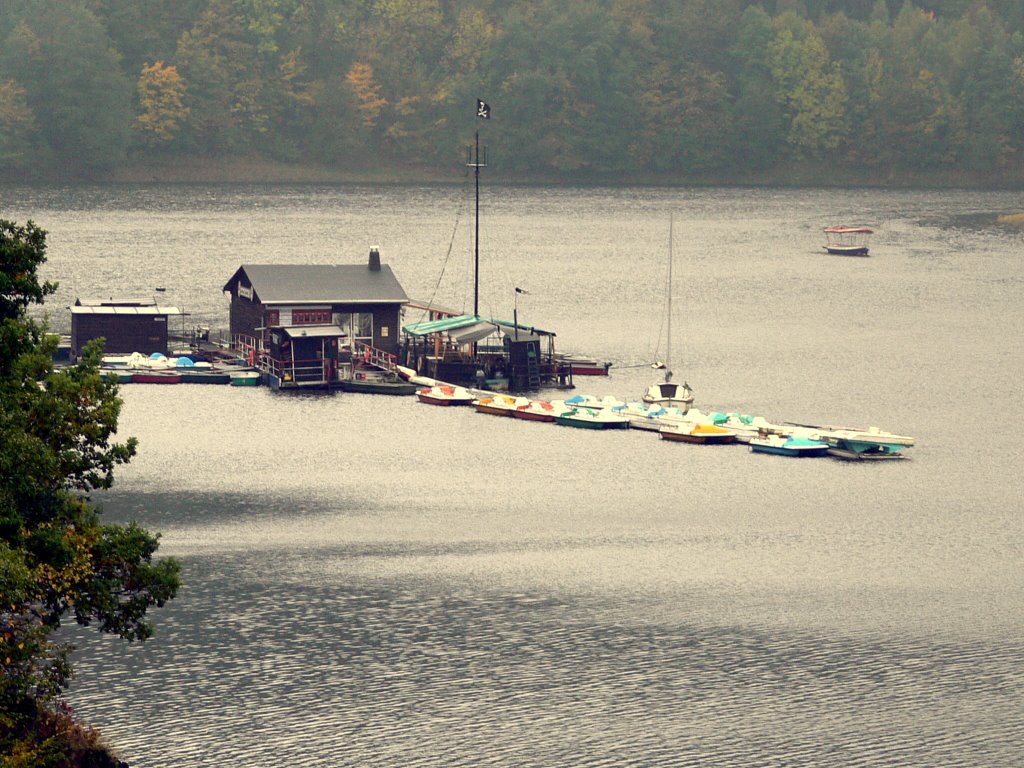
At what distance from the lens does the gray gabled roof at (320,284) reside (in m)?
113

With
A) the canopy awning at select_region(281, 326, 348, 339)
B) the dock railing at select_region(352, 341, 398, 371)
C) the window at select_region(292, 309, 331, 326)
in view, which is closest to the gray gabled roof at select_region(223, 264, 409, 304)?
the window at select_region(292, 309, 331, 326)

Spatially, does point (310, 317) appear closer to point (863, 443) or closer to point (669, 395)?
point (669, 395)

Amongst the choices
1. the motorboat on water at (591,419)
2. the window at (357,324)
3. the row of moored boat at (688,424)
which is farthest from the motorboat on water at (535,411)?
the window at (357,324)

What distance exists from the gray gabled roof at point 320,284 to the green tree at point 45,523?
66121mm

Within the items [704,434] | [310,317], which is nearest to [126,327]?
[310,317]

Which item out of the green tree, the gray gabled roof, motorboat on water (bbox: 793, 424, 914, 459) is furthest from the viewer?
the gray gabled roof

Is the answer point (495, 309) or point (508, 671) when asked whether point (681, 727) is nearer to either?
point (508, 671)

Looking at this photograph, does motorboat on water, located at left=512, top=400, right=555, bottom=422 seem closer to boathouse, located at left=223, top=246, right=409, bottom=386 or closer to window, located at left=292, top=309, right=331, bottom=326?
boathouse, located at left=223, top=246, right=409, bottom=386

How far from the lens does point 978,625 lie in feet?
218

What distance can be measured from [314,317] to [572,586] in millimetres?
47071

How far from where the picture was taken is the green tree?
1670 inches

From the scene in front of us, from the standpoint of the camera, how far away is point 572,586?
7031 centimetres

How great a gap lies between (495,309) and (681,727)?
98424 mm

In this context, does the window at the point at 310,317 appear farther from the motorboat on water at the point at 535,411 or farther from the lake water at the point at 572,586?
the motorboat on water at the point at 535,411
